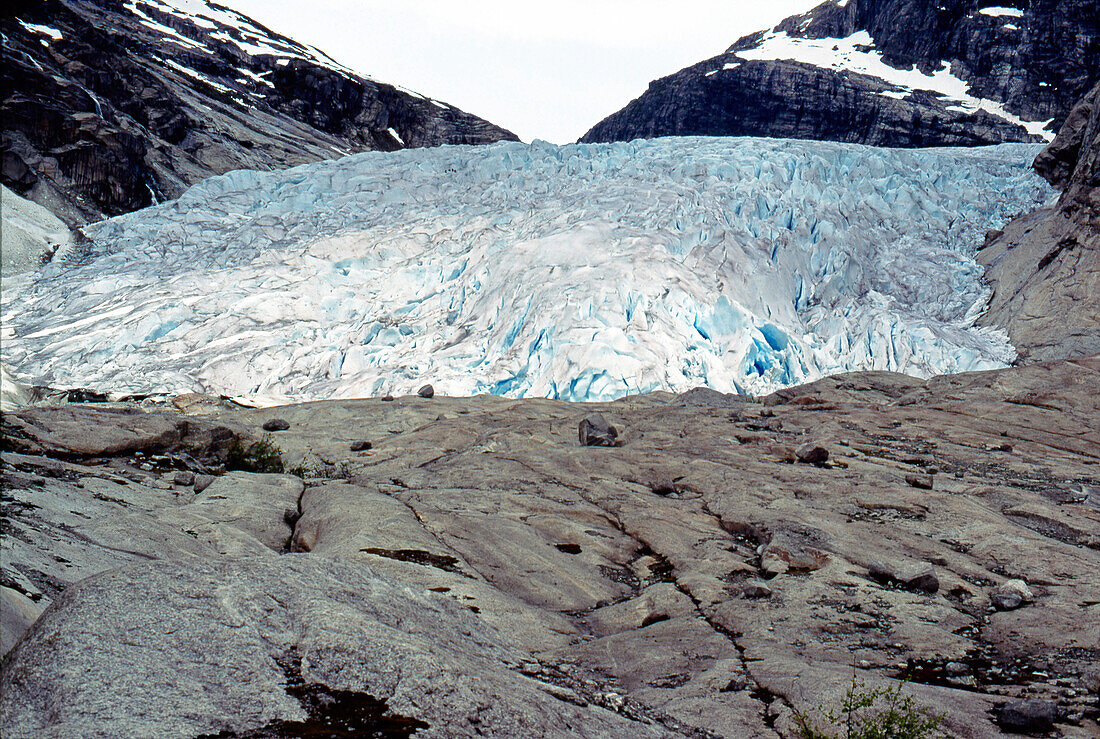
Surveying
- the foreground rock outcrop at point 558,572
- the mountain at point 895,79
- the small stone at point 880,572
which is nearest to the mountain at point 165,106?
the mountain at point 895,79

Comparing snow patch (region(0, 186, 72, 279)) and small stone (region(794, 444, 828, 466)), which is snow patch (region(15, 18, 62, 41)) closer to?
snow patch (region(0, 186, 72, 279))

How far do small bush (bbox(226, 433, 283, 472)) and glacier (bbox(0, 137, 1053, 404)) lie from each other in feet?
18.6

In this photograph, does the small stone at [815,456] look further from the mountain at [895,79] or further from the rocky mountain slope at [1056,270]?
the mountain at [895,79]

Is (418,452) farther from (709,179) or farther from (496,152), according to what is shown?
(496,152)

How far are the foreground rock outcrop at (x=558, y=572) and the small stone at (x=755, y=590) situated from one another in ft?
0.07

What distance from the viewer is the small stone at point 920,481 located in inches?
307

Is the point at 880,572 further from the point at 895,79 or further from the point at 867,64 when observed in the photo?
the point at 867,64

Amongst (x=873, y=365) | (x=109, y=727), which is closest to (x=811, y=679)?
(x=109, y=727)

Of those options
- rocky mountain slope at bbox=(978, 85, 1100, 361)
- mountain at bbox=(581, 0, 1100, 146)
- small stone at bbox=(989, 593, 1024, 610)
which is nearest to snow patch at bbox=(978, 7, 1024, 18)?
mountain at bbox=(581, 0, 1100, 146)

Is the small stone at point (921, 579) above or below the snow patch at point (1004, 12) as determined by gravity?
below

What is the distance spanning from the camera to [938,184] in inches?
906

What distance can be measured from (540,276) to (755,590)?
521 inches

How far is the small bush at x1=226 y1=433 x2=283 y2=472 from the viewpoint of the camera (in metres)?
9.22

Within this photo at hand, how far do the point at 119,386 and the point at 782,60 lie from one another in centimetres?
6359
